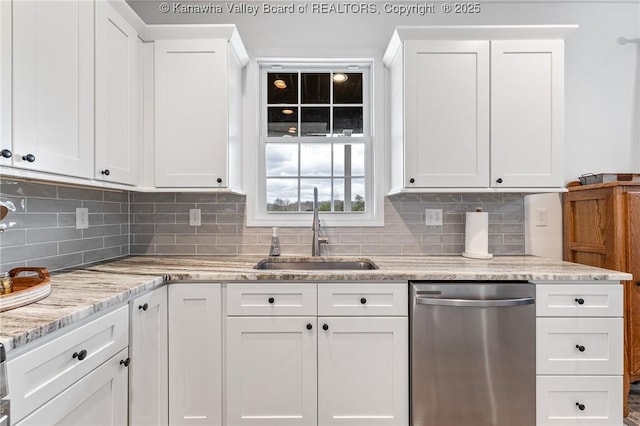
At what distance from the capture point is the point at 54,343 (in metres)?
0.98

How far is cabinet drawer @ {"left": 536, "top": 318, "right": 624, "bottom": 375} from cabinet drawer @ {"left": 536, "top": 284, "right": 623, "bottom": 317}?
3 centimetres

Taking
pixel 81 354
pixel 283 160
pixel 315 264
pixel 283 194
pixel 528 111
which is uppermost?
pixel 528 111

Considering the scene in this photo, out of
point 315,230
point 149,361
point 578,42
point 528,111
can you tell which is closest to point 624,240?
point 528,111

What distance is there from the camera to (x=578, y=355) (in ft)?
5.46

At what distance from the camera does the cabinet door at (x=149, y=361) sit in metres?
1.42

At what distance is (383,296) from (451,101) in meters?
1.23

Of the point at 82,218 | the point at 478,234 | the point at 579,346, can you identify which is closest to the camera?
the point at 579,346

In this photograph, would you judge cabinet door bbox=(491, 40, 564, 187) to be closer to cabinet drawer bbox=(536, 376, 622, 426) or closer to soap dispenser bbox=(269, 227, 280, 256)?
cabinet drawer bbox=(536, 376, 622, 426)

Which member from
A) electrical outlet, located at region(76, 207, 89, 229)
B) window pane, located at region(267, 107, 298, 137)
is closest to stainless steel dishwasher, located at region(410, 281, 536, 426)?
window pane, located at region(267, 107, 298, 137)

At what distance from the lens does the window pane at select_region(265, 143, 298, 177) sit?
98.9 inches

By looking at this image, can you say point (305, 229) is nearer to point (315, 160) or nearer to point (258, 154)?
point (315, 160)

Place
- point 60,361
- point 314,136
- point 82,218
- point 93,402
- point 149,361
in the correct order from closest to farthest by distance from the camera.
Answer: point 60,361
point 93,402
point 149,361
point 82,218
point 314,136

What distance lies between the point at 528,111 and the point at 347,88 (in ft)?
3.94

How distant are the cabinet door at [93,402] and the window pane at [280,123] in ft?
5.60
